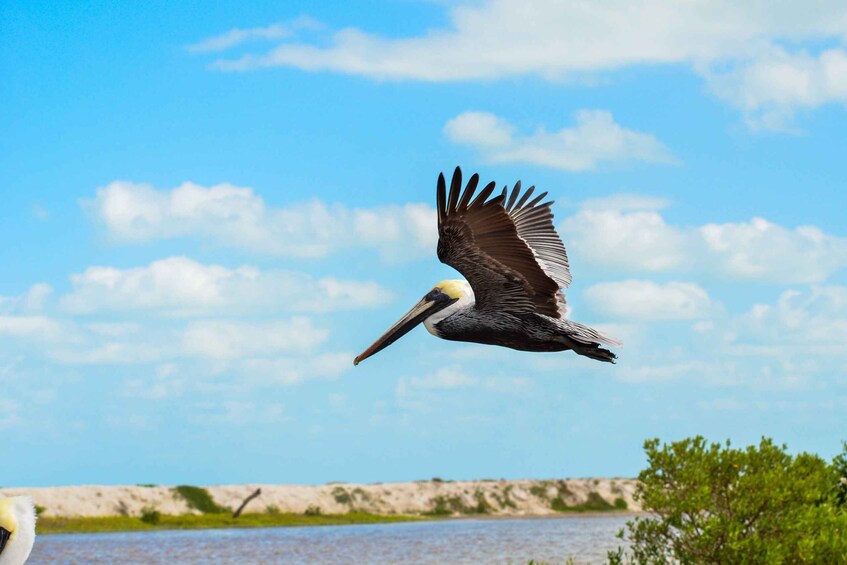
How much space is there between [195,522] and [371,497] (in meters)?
16.4

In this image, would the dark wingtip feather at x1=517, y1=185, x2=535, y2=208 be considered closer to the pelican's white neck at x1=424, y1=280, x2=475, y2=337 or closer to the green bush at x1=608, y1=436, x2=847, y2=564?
the pelican's white neck at x1=424, y1=280, x2=475, y2=337

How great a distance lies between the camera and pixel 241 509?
6506cm

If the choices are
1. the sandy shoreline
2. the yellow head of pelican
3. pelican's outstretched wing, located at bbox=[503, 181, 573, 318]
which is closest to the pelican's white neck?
the yellow head of pelican

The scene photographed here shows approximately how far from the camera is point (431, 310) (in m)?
7.29

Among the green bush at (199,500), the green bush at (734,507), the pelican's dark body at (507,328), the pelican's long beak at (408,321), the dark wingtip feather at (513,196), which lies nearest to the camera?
the pelican's long beak at (408,321)

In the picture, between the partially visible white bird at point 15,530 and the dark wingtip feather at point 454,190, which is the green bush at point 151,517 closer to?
the partially visible white bird at point 15,530

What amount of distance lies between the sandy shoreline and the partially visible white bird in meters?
51.4

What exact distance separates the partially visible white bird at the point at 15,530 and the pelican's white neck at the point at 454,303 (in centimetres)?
306

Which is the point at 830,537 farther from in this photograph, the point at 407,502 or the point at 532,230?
the point at 407,502

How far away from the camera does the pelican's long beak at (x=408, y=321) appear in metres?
Answer: 7.11

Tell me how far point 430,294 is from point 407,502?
70.9 meters

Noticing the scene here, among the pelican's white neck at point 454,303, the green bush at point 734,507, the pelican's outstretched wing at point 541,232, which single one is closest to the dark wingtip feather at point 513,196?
the pelican's outstretched wing at point 541,232

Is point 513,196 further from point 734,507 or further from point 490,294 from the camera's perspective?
point 734,507

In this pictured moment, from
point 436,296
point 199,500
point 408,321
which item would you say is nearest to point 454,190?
point 436,296
